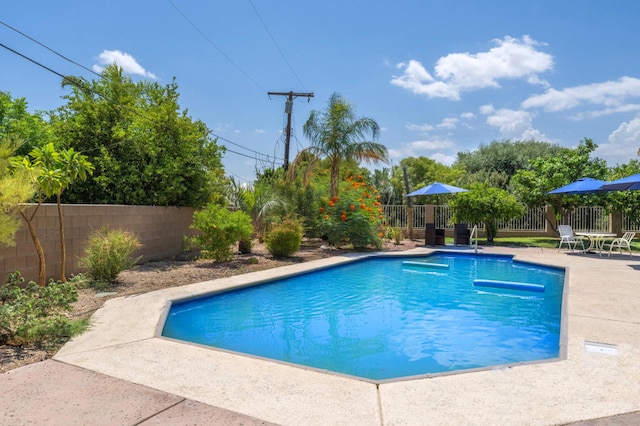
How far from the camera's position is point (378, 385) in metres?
3.74

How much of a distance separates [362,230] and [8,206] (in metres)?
11.1

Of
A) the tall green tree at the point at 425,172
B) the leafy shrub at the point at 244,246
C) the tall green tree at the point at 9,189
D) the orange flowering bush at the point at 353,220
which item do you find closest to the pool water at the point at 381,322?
the tall green tree at the point at 9,189

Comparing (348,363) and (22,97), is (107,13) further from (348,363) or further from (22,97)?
(348,363)

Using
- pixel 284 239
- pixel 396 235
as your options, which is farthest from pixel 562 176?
pixel 284 239

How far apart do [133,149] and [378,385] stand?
37.6 feet

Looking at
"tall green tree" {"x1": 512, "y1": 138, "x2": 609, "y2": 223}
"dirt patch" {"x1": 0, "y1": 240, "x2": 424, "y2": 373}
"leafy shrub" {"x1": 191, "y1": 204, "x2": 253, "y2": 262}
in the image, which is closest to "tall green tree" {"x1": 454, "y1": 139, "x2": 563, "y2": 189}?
"tall green tree" {"x1": 512, "y1": 138, "x2": 609, "y2": 223}

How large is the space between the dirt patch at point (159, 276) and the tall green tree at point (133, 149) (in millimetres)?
2384

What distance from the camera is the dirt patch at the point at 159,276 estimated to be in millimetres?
4473

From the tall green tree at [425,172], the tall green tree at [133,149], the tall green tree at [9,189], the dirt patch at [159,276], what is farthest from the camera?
the tall green tree at [425,172]

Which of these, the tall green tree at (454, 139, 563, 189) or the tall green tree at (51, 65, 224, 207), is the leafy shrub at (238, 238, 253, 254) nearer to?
the tall green tree at (51, 65, 224, 207)

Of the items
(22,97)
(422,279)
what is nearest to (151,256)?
(422,279)

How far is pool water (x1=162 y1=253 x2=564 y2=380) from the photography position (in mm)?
5309

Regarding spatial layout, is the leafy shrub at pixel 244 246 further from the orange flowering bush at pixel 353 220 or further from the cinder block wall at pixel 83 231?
the orange flowering bush at pixel 353 220

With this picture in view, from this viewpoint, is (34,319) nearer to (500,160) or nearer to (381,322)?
(381,322)
